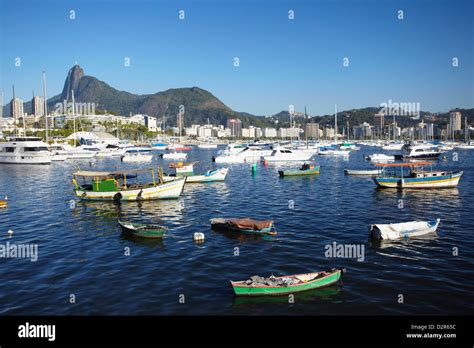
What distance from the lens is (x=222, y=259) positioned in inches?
989

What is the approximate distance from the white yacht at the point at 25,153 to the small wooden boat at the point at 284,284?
91461mm

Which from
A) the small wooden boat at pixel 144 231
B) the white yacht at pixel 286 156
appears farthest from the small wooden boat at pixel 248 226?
the white yacht at pixel 286 156

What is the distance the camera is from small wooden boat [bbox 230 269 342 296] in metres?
19.3

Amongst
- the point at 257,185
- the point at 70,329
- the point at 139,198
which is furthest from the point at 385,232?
the point at 257,185

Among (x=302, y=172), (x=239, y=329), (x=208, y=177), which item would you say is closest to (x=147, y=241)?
(x=239, y=329)

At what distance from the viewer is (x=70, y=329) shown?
11.7 meters

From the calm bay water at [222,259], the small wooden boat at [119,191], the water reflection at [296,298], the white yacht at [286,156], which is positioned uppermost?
the white yacht at [286,156]

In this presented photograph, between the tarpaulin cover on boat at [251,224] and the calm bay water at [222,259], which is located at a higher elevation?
the tarpaulin cover on boat at [251,224]

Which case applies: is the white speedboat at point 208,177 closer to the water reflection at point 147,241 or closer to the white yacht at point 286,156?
the water reflection at point 147,241

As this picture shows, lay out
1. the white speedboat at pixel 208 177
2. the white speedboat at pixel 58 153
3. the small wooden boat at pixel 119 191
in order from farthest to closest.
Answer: the white speedboat at pixel 58 153, the white speedboat at pixel 208 177, the small wooden boat at pixel 119 191

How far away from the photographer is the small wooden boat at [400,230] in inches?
1123

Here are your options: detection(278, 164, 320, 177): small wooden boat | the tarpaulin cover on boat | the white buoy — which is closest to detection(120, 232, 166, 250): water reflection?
the white buoy

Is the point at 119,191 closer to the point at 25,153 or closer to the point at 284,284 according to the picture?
the point at 284,284

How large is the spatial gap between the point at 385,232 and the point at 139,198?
27.0 meters
